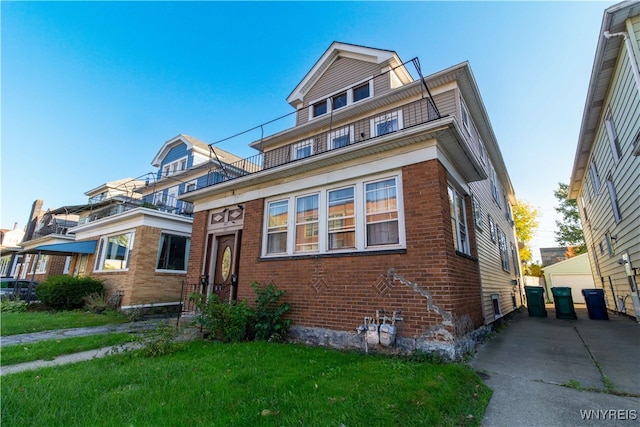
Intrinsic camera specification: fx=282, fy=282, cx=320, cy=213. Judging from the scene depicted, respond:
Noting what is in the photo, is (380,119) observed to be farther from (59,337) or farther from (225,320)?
(59,337)

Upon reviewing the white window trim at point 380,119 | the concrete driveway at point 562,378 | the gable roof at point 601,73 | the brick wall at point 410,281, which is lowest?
the concrete driveway at point 562,378

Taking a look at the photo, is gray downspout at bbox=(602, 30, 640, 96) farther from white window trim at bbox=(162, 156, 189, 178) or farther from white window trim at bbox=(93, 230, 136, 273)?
white window trim at bbox=(162, 156, 189, 178)

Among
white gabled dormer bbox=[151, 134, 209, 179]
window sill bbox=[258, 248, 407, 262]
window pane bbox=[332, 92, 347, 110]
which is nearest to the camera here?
window sill bbox=[258, 248, 407, 262]

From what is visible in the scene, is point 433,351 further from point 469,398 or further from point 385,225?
point 385,225

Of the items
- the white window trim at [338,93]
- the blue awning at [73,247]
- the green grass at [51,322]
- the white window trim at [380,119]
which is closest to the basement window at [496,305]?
the white window trim at [380,119]

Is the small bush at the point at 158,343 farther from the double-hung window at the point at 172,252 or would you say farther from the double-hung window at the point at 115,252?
the double-hung window at the point at 115,252

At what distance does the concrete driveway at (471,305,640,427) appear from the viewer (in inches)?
117

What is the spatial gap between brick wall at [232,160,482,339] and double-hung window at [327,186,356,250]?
0.40 meters

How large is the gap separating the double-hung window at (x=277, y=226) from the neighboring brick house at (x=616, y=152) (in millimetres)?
7317

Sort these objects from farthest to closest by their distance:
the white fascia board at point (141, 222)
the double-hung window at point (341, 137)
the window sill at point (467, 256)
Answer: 1. the white fascia board at point (141, 222)
2. the double-hung window at point (341, 137)
3. the window sill at point (467, 256)

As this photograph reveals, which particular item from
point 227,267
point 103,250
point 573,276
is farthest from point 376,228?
point 573,276

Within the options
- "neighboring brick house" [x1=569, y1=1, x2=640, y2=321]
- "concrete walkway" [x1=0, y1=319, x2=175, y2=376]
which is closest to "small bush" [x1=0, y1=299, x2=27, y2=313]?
"concrete walkway" [x1=0, y1=319, x2=175, y2=376]

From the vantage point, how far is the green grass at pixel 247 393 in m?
2.74

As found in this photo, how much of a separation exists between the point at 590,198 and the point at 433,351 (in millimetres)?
13743
